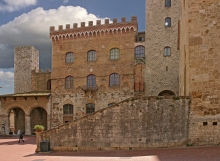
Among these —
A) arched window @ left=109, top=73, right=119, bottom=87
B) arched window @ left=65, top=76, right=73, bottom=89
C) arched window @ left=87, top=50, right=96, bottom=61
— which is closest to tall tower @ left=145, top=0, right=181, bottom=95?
arched window @ left=109, top=73, right=119, bottom=87

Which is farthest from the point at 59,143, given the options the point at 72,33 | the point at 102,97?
the point at 72,33

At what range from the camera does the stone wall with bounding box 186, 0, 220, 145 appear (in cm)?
1211

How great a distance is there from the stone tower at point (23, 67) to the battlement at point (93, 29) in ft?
21.8

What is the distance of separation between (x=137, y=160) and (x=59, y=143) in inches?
236

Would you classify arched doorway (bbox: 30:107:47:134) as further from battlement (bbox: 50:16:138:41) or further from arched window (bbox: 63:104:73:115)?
battlement (bbox: 50:16:138:41)

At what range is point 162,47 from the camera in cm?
2548

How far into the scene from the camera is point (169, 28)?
83.4ft

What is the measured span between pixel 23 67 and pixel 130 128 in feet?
84.6

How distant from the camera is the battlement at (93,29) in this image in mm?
26484

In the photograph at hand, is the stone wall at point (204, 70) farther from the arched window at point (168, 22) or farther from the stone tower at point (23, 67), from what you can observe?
the stone tower at point (23, 67)

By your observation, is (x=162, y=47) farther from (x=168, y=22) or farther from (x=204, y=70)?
(x=204, y=70)

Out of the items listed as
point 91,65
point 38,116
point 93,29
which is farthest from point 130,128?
point 38,116

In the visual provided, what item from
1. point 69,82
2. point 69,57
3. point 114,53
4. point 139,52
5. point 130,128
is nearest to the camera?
point 130,128

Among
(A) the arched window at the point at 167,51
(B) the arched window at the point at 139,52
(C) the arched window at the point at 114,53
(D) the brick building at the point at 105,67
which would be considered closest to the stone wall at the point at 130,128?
(D) the brick building at the point at 105,67
